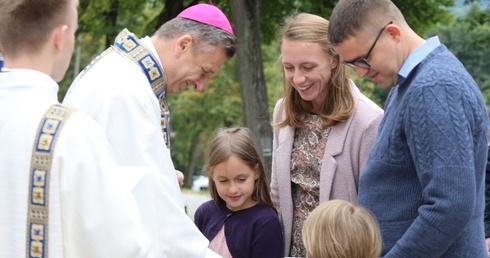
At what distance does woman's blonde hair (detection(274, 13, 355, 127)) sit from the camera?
13.6 ft

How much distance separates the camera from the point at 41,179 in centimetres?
257

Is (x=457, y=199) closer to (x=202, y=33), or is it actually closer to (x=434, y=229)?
(x=434, y=229)

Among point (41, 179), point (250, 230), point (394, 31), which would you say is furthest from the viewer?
point (250, 230)

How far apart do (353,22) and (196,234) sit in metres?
1.11

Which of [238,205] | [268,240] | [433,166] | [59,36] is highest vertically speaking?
[59,36]

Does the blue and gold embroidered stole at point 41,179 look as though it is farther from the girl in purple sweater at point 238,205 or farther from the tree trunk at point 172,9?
the tree trunk at point 172,9

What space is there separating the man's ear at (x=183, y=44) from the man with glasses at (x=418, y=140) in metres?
0.75

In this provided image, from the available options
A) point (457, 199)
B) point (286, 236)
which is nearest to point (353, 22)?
point (457, 199)

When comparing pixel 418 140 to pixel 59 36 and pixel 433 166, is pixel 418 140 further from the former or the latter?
pixel 59 36

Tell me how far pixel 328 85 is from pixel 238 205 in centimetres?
84

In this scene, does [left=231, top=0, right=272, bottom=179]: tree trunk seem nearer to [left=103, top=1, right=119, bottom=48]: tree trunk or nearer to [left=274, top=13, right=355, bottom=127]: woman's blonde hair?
[left=103, top=1, right=119, bottom=48]: tree trunk

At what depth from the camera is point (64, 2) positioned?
2646mm

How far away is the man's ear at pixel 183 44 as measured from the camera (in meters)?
3.86

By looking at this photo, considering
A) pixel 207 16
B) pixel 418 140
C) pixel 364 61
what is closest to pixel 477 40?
pixel 207 16
